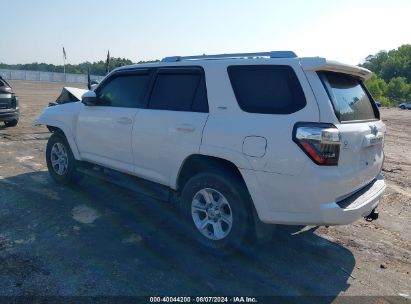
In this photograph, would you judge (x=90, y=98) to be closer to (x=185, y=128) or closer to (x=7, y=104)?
(x=185, y=128)

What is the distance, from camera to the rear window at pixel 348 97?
3.27m

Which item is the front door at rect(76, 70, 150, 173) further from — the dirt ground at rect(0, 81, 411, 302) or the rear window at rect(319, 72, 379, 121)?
the rear window at rect(319, 72, 379, 121)

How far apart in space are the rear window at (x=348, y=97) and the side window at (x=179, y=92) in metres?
1.29

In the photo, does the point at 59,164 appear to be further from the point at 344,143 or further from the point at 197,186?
the point at 344,143

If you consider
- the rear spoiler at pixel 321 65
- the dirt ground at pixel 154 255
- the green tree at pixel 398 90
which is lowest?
the dirt ground at pixel 154 255

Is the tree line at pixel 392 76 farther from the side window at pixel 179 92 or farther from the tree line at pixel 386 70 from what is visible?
the side window at pixel 179 92

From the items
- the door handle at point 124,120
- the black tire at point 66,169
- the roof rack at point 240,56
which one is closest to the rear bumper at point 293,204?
the roof rack at point 240,56

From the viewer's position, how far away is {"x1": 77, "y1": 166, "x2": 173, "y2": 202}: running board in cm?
425

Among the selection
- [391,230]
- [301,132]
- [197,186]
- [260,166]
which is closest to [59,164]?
[197,186]

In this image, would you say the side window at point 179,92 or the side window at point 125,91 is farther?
the side window at point 125,91

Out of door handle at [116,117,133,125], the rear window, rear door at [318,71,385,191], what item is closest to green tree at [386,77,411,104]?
the rear window

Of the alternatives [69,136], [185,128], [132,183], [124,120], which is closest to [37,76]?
[69,136]

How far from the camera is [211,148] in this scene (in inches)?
141

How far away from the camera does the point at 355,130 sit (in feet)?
10.8
